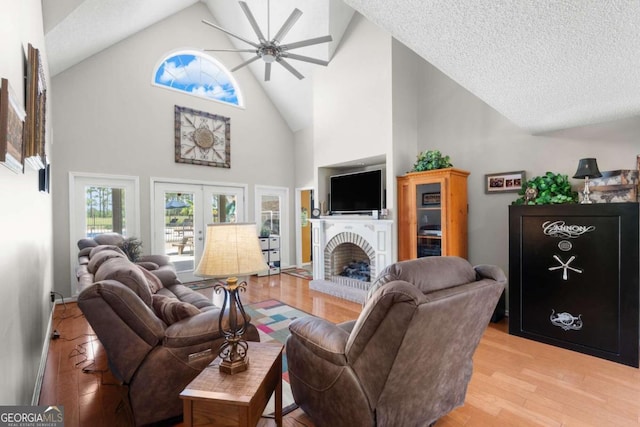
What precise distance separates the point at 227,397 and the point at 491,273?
1473 mm

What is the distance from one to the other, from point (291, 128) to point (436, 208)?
4409mm

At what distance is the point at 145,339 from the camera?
1711 millimetres

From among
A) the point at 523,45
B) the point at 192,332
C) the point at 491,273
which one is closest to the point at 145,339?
the point at 192,332

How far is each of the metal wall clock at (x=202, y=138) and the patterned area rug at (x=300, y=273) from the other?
8.67ft

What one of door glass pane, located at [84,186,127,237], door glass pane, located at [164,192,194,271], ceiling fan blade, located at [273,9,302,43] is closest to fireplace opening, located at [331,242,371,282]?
door glass pane, located at [164,192,194,271]

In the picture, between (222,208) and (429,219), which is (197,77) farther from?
(429,219)

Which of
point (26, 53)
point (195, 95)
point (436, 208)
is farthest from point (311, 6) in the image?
point (26, 53)

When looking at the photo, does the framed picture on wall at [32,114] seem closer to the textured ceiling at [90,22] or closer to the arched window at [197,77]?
the textured ceiling at [90,22]

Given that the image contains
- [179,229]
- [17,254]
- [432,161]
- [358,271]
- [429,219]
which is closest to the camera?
[17,254]

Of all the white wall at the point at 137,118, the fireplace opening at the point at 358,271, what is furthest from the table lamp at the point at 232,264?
the white wall at the point at 137,118

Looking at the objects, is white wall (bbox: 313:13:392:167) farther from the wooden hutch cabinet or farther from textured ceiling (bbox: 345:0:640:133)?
textured ceiling (bbox: 345:0:640:133)

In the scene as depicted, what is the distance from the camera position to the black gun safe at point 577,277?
2.56m

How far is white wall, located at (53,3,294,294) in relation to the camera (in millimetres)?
4438

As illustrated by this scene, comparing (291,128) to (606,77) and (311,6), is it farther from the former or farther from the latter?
(606,77)
